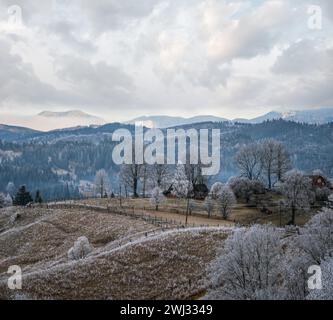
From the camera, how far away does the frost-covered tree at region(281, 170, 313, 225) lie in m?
101

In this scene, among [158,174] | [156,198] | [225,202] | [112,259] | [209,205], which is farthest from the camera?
[158,174]

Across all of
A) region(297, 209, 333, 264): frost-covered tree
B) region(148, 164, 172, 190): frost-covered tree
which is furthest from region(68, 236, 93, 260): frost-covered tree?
region(148, 164, 172, 190): frost-covered tree

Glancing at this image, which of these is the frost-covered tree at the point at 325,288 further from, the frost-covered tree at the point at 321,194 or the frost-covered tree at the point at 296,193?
the frost-covered tree at the point at 321,194

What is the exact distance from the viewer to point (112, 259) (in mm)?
69062

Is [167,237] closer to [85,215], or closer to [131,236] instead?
[131,236]

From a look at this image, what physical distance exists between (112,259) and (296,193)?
49.5m

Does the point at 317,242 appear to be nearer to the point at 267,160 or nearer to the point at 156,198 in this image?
the point at 156,198

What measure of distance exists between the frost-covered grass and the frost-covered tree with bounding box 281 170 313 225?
29.0 m

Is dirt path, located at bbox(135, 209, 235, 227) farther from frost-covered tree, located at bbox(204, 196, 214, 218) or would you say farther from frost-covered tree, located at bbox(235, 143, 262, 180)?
frost-covered tree, located at bbox(235, 143, 262, 180)

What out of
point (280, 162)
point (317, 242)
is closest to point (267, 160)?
point (280, 162)

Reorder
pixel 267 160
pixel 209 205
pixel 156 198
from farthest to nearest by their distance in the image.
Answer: pixel 267 160 < pixel 156 198 < pixel 209 205
